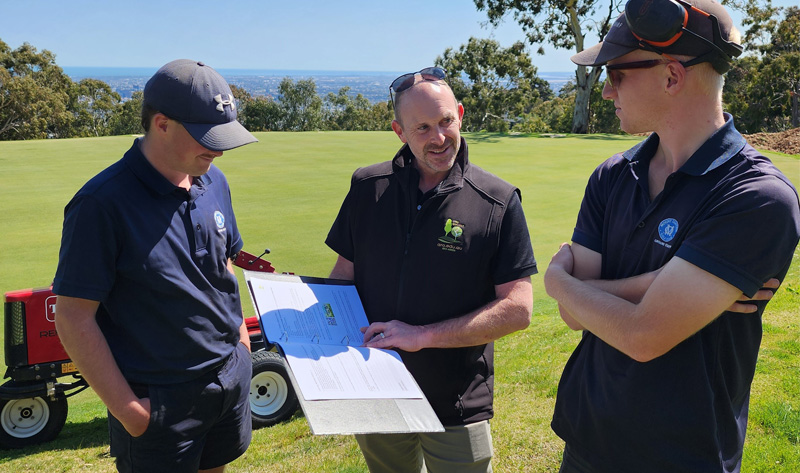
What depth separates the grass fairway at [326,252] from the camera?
3484 mm

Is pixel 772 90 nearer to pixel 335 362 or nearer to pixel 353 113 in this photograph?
pixel 353 113

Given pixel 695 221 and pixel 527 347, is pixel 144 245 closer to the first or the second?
pixel 695 221

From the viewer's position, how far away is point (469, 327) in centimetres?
223

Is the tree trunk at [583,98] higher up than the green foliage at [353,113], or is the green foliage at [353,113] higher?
the tree trunk at [583,98]

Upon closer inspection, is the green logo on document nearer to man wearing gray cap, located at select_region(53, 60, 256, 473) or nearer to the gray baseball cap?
man wearing gray cap, located at select_region(53, 60, 256, 473)

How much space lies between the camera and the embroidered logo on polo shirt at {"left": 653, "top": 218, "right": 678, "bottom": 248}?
5.46 feet

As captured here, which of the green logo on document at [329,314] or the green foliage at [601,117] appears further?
the green foliage at [601,117]

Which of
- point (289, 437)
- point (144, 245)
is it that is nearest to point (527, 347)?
point (289, 437)

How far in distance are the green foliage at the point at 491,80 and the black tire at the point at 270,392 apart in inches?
1342

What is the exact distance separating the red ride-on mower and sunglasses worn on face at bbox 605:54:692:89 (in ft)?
8.53

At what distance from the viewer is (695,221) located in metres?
1.60

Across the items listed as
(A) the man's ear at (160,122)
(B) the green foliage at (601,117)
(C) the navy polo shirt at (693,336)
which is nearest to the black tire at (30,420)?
(A) the man's ear at (160,122)

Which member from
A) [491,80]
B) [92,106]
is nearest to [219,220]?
[491,80]

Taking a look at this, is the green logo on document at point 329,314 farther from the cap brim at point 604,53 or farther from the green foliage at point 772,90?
the green foliage at point 772,90
